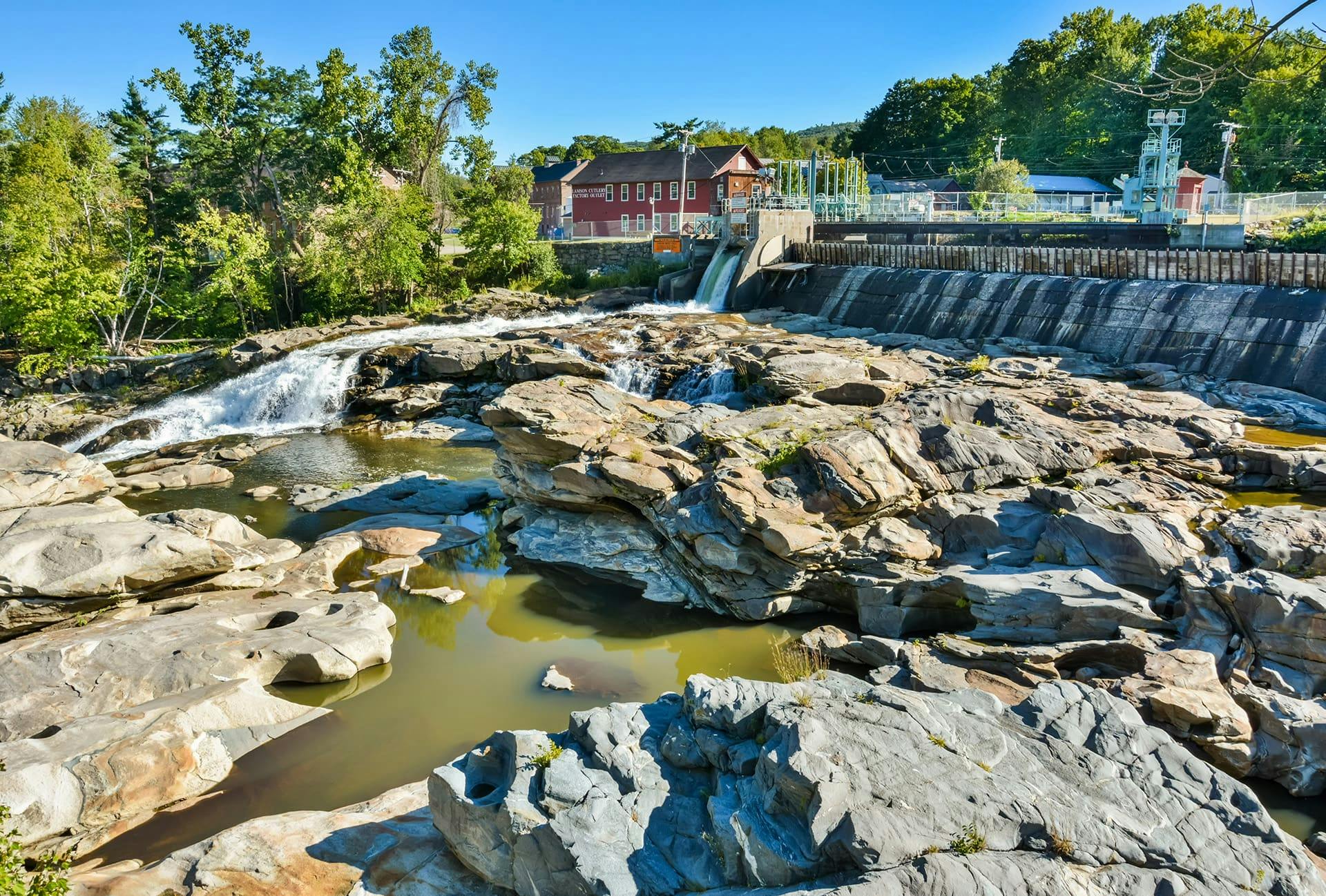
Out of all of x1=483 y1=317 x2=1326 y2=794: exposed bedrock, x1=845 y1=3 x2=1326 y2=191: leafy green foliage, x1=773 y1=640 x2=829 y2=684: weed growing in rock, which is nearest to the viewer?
x1=483 y1=317 x2=1326 y2=794: exposed bedrock

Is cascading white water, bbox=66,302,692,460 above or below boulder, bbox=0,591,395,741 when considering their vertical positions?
above

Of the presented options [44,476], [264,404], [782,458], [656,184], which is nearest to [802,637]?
[782,458]

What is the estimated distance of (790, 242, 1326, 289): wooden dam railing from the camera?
23828 mm

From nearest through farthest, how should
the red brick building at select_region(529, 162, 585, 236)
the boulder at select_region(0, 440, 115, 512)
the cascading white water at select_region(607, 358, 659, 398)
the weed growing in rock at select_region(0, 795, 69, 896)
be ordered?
the weed growing in rock at select_region(0, 795, 69, 896)
the boulder at select_region(0, 440, 115, 512)
the cascading white water at select_region(607, 358, 659, 398)
the red brick building at select_region(529, 162, 585, 236)

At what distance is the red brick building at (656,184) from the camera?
64.9m

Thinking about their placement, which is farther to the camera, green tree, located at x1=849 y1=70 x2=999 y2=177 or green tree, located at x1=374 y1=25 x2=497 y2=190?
green tree, located at x1=849 y1=70 x2=999 y2=177

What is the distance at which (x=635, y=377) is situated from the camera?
29.7 m

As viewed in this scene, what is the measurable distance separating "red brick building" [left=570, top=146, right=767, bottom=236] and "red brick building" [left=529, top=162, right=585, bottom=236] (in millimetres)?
7957

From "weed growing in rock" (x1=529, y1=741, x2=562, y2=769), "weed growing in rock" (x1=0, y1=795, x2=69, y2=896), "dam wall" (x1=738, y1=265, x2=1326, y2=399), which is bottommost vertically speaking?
"weed growing in rock" (x1=0, y1=795, x2=69, y2=896)

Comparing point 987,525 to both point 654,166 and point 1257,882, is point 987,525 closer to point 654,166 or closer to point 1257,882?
point 1257,882

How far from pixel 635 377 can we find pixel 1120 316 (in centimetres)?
1514

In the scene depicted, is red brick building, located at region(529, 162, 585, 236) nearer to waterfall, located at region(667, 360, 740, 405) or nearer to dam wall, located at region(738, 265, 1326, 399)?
dam wall, located at region(738, 265, 1326, 399)

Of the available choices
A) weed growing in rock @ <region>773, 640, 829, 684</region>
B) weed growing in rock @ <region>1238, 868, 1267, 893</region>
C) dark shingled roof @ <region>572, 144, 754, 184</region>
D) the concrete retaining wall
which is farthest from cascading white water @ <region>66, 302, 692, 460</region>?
dark shingled roof @ <region>572, 144, 754, 184</region>

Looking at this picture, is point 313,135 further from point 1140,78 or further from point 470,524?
point 1140,78
